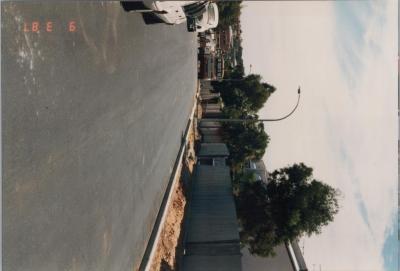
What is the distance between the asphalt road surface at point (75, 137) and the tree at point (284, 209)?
10085 mm

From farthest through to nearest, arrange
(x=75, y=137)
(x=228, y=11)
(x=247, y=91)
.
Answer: (x=228, y=11) < (x=247, y=91) < (x=75, y=137)

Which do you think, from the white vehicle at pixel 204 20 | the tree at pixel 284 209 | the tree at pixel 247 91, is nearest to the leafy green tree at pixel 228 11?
the tree at pixel 247 91

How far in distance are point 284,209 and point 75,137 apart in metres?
16.5

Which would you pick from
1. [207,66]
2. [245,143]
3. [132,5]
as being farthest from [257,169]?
[132,5]

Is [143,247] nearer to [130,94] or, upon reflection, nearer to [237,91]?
[130,94]

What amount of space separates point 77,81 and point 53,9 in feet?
4.88

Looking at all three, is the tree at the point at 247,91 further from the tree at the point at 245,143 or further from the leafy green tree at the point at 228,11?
the leafy green tree at the point at 228,11

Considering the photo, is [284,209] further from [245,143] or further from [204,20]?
[245,143]

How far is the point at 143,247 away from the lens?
39.0ft

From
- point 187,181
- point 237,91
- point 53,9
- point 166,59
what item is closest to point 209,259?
point 187,181

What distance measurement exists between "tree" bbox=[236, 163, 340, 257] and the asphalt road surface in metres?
10.1

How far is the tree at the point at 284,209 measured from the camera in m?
20.7

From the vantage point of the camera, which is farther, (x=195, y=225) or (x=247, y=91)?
(x=247, y=91)

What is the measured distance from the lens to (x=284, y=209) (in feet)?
70.0
